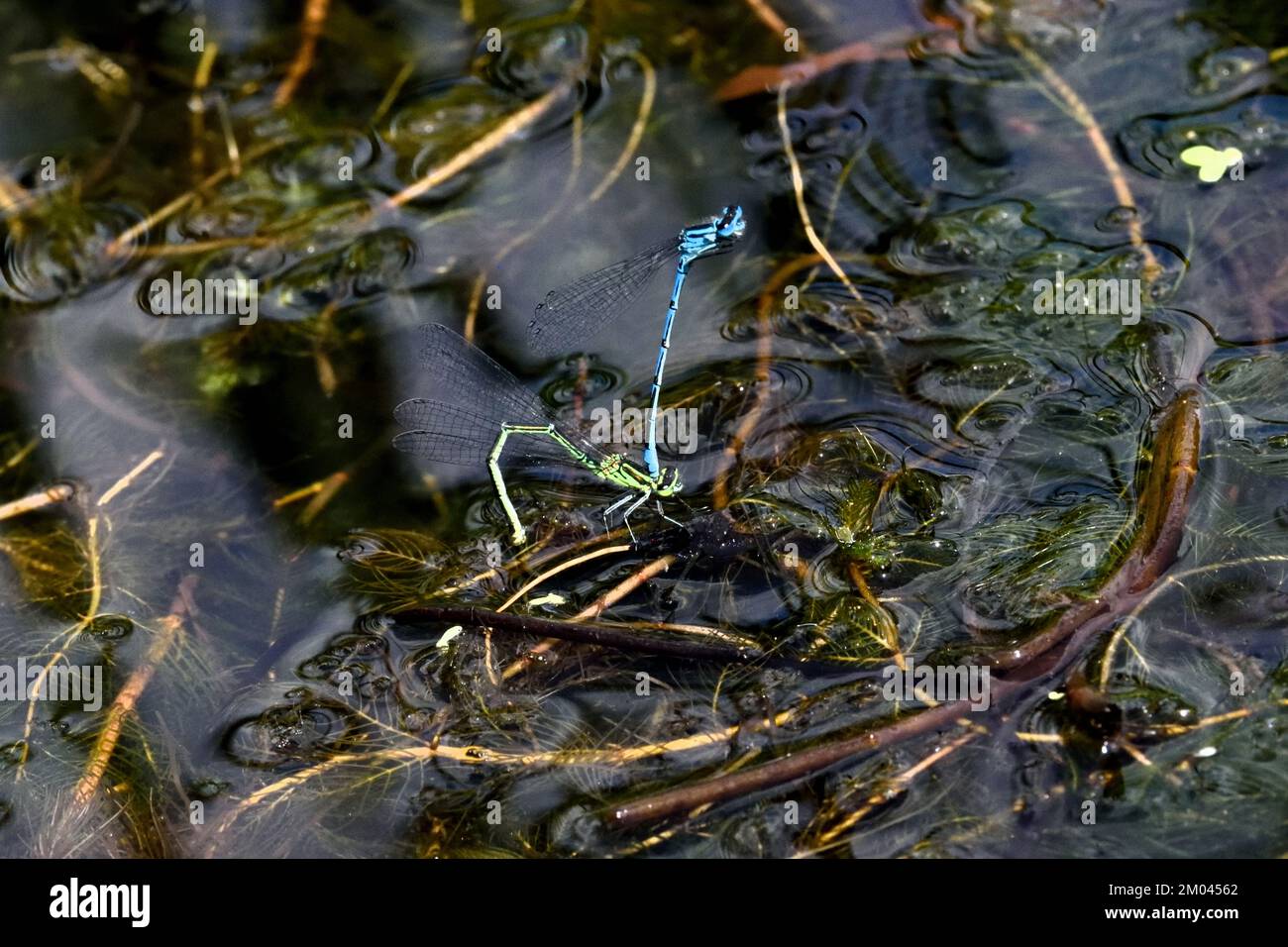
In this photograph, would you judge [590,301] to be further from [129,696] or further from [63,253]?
[63,253]

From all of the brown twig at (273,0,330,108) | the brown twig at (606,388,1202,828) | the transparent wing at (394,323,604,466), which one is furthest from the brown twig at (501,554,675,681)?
the brown twig at (273,0,330,108)

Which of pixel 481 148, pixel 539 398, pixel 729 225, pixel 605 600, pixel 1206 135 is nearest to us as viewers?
pixel 605 600

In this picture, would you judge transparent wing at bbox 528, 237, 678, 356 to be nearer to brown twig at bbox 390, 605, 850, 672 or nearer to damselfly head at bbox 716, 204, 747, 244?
damselfly head at bbox 716, 204, 747, 244

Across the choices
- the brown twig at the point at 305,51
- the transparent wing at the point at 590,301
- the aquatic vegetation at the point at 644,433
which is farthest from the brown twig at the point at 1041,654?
the brown twig at the point at 305,51

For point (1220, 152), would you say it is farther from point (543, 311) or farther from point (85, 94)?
point (85, 94)

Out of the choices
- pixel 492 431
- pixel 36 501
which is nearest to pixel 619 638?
pixel 492 431

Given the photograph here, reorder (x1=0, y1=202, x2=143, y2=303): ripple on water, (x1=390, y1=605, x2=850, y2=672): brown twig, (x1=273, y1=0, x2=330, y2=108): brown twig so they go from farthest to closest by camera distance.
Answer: (x1=273, y1=0, x2=330, y2=108): brown twig < (x1=0, y1=202, x2=143, y2=303): ripple on water < (x1=390, y1=605, x2=850, y2=672): brown twig
